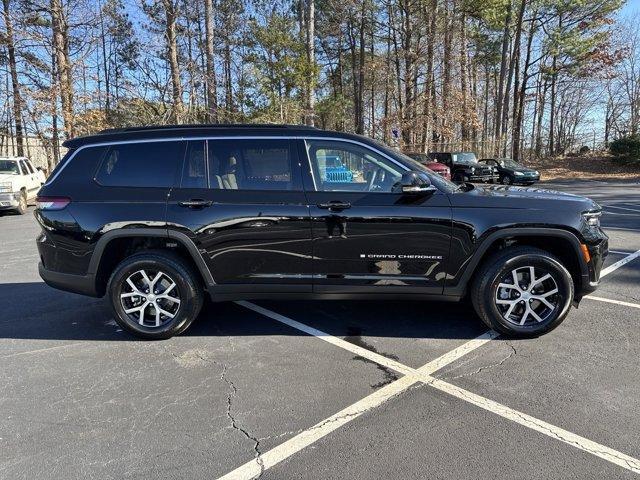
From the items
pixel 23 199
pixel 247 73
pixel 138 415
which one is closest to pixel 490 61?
pixel 247 73

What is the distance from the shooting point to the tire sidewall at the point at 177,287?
4.17 meters

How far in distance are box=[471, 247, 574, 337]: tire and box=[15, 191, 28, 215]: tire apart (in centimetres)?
1422

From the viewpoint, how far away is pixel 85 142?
14.0 ft

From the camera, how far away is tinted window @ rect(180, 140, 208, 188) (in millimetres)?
4148

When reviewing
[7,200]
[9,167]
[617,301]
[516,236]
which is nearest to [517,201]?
[516,236]

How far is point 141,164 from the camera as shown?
13.8ft

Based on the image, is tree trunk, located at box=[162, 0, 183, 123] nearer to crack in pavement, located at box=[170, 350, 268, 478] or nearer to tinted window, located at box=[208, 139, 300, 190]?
tinted window, located at box=[208, 139, 300, 190]

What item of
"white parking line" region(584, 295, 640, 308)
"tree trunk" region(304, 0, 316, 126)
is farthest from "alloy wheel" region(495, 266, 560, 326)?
"tree trunk" region(304, 0, 316, 126)

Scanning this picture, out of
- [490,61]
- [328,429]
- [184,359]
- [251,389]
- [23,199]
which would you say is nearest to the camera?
[328,429]

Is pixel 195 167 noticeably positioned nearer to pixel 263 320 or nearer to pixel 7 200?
pixel 263 320

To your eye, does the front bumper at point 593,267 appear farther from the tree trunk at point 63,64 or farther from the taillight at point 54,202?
the tree trunk at point 63,64

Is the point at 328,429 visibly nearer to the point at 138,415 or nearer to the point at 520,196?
the point at 138,415

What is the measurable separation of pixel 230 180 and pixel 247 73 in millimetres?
23835

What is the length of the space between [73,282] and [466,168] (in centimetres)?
2172
